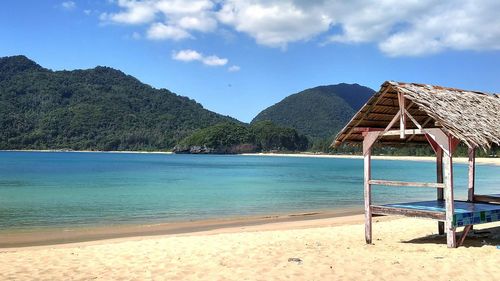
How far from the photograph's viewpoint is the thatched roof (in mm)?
8008

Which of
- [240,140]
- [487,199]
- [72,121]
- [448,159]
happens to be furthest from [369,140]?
[72,121]

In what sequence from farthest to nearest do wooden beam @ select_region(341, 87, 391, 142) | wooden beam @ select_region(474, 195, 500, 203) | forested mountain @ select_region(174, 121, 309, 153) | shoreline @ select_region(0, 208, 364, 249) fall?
forested mountain @ select_region(174, 121, 309, 153)
shoreline @ select_region(0, 208, 364, 249)
wooden beam @ select_region(474, 195, 500, 203)
wooden beam @ select_region(341, 87, 391, 142)

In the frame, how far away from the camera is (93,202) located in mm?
23047

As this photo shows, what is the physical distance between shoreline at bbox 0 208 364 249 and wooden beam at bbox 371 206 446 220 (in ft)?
18.2

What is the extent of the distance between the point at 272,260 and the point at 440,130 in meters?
3.87

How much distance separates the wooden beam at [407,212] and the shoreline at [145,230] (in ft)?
18.2

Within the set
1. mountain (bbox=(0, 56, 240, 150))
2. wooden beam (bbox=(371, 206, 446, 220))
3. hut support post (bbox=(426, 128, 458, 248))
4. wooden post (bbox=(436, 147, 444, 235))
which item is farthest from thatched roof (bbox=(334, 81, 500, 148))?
mountain (bbox=(0, 56, 240, 150))

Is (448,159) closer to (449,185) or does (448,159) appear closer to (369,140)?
(449,185)

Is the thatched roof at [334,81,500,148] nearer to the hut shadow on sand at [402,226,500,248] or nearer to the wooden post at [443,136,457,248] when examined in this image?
the wooden post at [443,136,457,248]

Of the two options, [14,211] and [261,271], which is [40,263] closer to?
[261,271]

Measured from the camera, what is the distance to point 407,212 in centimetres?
884

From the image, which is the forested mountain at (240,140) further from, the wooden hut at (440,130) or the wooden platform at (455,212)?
the wooden platform at (455,212)

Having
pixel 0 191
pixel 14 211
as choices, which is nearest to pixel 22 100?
pixel 0 191

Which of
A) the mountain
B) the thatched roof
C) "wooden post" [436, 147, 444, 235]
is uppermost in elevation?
the mountain
